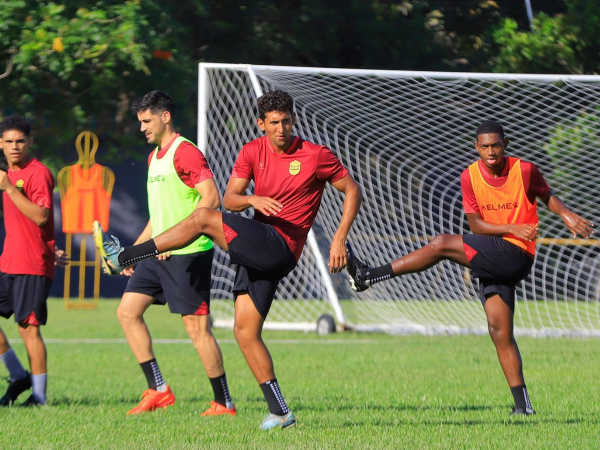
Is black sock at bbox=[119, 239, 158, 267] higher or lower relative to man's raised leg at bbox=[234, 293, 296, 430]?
higher

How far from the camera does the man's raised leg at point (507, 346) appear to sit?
6.95 meters

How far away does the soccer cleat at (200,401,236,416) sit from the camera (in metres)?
7.19

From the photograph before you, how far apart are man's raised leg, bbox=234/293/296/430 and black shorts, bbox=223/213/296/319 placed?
68mm

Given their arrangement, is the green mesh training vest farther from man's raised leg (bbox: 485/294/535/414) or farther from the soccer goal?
the soccer goal

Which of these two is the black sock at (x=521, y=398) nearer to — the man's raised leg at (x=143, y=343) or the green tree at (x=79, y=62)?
the man's raised leg at (x=143, y=343)

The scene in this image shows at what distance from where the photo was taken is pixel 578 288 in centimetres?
1755

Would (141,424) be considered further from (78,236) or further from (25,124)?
(78,236)

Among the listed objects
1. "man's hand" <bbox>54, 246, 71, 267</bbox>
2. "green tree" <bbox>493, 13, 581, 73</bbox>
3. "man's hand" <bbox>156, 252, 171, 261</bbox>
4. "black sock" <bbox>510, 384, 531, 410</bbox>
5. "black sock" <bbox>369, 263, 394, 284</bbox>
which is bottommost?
"green tree" <bbox>493, 13, 581, 73</bbox>

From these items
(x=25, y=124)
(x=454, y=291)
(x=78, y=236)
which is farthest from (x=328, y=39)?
(x=25, y=124)

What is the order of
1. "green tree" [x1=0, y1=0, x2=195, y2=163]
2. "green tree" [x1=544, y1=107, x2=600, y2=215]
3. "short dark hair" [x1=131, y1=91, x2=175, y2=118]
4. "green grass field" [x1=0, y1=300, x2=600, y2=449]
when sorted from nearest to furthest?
1. "green grass field" [x1=0, y1=300, x2=600, y2=449]
2. "short dark hair" [x1=131, y1=91, x2=175, y2=118]
3. "green tree" [x1=544, y1=107, x2=600, y2=215]
4. "green tree" [x1=0, y1=0, x2=195, y2=163]

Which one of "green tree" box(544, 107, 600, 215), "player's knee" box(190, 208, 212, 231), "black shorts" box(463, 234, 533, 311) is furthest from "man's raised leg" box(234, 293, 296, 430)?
"green tree" box(544, 107, 600, 215)

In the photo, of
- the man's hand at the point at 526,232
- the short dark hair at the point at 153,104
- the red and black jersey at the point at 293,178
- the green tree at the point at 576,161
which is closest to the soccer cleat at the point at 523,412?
the man's hand at the point at 526,232

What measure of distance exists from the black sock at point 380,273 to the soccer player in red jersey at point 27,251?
248 cm

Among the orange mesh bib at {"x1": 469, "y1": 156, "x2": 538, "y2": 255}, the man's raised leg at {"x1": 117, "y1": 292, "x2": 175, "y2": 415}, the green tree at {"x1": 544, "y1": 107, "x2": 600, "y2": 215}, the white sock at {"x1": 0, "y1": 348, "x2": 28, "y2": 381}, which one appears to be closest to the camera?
the orange mesh bib at {"x1": 469, "y1": 156, "x2": 538, "y2": 255}
